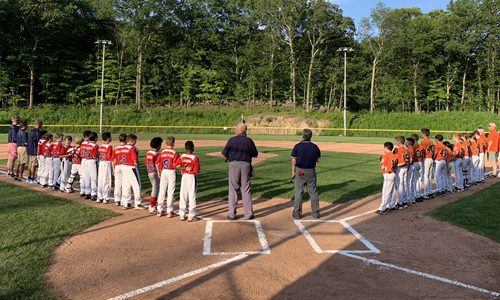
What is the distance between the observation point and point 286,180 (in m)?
13.2

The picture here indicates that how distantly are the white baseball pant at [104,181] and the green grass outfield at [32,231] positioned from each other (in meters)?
0.61

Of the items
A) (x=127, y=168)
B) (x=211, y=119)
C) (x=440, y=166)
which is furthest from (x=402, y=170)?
(x=211, y=119)

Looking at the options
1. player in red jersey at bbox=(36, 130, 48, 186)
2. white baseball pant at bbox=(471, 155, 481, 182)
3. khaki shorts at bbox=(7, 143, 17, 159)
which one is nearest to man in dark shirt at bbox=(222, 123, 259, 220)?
player in red jersey at bbox=(36, 130, 48, 186)

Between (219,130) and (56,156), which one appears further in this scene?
(219,130)

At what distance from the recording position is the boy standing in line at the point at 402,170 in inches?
355

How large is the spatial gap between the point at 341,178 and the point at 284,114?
39952 millimetres

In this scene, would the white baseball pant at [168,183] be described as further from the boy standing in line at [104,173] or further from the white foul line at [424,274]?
the white foul line at [424,274]

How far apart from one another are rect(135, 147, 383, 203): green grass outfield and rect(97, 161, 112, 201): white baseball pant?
1.61m

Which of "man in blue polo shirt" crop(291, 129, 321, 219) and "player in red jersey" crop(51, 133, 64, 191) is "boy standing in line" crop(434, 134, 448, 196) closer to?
"man in blue polo shirt" crop(291, 129, 321, 219)

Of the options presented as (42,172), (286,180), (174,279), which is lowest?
(174,279)

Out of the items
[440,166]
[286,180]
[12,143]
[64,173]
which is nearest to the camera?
[64,173]

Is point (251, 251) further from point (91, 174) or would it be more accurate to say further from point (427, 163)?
point (427, 163)

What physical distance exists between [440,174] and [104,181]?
32.5ft

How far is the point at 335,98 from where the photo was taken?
69.7 meters
